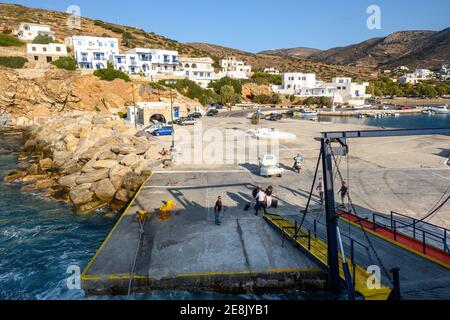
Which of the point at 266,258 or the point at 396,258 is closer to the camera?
the point at 396,258

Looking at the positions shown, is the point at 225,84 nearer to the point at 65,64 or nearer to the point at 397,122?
the point at 65,64

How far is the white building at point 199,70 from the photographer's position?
310ft

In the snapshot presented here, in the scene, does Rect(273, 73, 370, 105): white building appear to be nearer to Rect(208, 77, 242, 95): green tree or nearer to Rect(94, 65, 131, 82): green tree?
Rect(208, 77, 242, 95): green tree

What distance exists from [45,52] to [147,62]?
2255 cm

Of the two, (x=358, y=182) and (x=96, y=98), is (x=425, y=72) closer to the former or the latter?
(x=96, y=98)

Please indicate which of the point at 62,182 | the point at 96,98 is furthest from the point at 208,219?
the point at 96,98

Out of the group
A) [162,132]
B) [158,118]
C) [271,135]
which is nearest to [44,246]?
[162,132]

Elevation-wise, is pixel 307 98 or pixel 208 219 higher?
pixel 307 98

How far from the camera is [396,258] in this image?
1045 cm

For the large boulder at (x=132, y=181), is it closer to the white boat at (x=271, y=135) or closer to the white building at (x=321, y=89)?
the white boat at (x=271, y=135)

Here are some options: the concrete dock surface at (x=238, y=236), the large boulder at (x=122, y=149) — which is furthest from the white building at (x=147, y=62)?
the concrete dock surface at (x=238, y=236)

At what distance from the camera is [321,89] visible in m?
108
